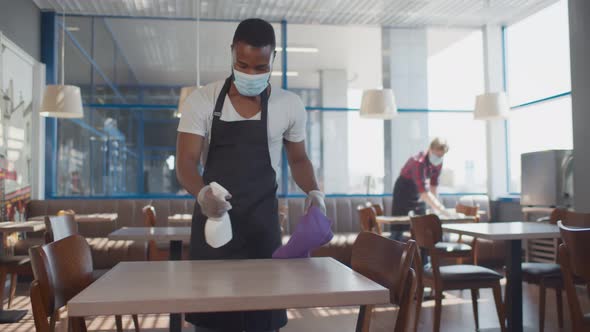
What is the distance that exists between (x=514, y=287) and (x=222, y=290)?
258 centimetres

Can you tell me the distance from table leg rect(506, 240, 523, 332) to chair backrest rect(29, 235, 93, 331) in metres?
2.50

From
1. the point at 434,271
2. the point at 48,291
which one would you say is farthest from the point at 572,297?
the point at 48,291

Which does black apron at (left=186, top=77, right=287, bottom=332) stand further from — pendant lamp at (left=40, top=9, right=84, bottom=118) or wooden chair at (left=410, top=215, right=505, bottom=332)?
pendant lamp at (left=40, top=9, right=84, bottom=118)

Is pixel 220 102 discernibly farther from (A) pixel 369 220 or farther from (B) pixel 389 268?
(A) pixel 369 220

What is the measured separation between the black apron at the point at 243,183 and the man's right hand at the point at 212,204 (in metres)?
0.18

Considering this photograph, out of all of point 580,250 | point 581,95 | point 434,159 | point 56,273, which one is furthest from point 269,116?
point 581,95

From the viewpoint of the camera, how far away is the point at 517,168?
7203mm

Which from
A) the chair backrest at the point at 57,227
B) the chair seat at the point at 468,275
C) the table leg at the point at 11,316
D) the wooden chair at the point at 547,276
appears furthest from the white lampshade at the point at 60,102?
the wooden chair at the point at 547,276

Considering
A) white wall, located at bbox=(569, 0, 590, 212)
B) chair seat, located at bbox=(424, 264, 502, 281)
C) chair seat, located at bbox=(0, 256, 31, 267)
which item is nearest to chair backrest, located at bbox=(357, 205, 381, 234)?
chair seat, located at bbox=(424, 264, 502, 281)

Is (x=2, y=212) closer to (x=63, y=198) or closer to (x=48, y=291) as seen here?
(x=63, y=198)

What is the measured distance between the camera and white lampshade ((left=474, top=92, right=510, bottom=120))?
5.98 metres

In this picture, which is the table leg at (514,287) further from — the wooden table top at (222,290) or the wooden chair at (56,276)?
the wooden chair at (56,276)

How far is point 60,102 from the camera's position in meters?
5.15

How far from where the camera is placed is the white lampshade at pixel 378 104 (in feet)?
18.7
